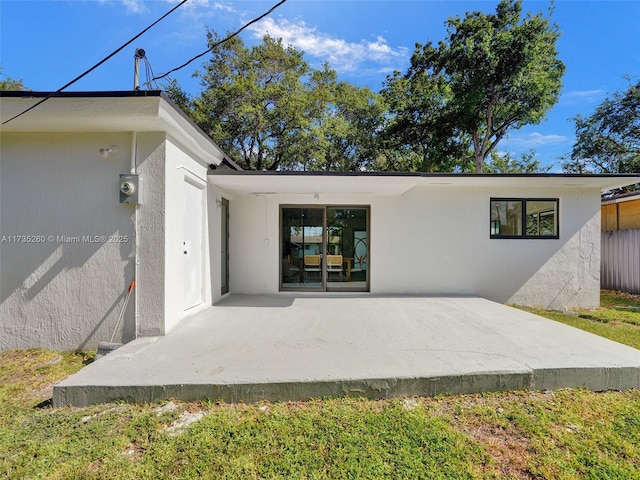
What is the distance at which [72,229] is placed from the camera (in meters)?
4.13

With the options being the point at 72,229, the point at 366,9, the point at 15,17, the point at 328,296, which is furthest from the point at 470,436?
the point at 15,17

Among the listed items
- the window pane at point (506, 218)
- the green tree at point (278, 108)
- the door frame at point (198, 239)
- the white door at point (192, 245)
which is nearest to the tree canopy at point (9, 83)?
the green tree at point (278, 108)

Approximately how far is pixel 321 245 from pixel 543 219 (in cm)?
531

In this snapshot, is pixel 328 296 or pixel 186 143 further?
pixel 328 296

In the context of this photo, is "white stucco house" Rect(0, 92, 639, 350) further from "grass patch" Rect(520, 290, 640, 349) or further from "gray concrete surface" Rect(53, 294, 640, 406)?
"gray concrete surface" Rect(53, 294, 640, 406)

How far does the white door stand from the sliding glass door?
7.29 feet

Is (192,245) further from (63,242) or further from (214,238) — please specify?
(63,242)

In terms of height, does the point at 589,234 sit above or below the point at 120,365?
above

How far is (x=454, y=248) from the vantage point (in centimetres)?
705

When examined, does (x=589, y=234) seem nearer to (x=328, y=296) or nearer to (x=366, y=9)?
(x=328, y=296)

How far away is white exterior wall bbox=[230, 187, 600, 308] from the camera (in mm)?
7016

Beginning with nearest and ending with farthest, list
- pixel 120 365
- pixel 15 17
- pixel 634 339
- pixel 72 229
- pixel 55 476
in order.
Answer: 1. pixel 55 476
2. pixel 120 365
3. pixel 72 229
4. pixel 634 339
5. pixel 15 17

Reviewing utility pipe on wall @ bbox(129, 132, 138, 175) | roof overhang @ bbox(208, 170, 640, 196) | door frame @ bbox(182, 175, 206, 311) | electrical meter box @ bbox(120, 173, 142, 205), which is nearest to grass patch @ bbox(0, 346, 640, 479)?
door frame @ bbox(182, 175, 206, 311)

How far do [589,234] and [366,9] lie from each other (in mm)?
7002
